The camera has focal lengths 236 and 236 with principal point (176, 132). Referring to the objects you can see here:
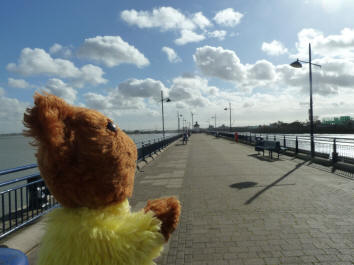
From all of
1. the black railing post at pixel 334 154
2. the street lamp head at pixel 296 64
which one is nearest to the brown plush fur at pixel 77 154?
the black railing post at pixel 334 154

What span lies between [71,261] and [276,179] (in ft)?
25.5

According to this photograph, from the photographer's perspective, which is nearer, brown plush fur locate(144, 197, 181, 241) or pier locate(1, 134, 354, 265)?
brown plush fur locate(144, 197, 181, 241)

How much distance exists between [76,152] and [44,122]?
22 cm

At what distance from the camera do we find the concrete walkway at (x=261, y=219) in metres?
3.25

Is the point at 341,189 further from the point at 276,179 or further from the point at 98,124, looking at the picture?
the point at 98,124

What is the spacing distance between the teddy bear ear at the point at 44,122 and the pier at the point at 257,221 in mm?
589

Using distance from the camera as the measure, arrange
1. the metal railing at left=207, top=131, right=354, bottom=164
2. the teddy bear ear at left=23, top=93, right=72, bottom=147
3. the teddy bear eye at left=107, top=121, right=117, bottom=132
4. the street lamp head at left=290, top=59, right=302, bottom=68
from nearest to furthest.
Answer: the teddy bear ear at left=23, top=93, right=72, bottom=147, the teddy bear eye at left=107, top=121, right=117, bottom=132, the metal railing at left=207, top=131, right=354, bottom=164, the street lamp head at left=290, top=59, right=302, bottom=68

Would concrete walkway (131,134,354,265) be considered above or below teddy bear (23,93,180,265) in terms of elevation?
below

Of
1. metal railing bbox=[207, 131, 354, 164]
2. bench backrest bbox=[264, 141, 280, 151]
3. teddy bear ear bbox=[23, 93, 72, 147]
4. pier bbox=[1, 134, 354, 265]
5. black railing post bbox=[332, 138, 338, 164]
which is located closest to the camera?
teddy bear ear bbox=[23, 93, 72, 147]

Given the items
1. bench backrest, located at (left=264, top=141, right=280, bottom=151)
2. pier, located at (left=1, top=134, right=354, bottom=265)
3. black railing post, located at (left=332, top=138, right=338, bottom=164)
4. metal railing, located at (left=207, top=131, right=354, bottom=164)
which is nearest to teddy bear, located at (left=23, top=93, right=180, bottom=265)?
pier, located at (left=1, top=134, right=354, bottom=265)

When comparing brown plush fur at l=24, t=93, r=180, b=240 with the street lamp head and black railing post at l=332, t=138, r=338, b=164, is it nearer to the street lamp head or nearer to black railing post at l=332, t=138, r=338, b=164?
black railing post at l=332, t=138, r=338, b=164

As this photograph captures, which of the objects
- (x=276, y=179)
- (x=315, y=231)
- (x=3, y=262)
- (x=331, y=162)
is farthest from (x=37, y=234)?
(x=331, y=162)

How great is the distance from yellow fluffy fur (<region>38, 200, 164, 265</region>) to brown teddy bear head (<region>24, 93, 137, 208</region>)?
9 cm

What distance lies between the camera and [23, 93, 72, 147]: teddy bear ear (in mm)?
1201
